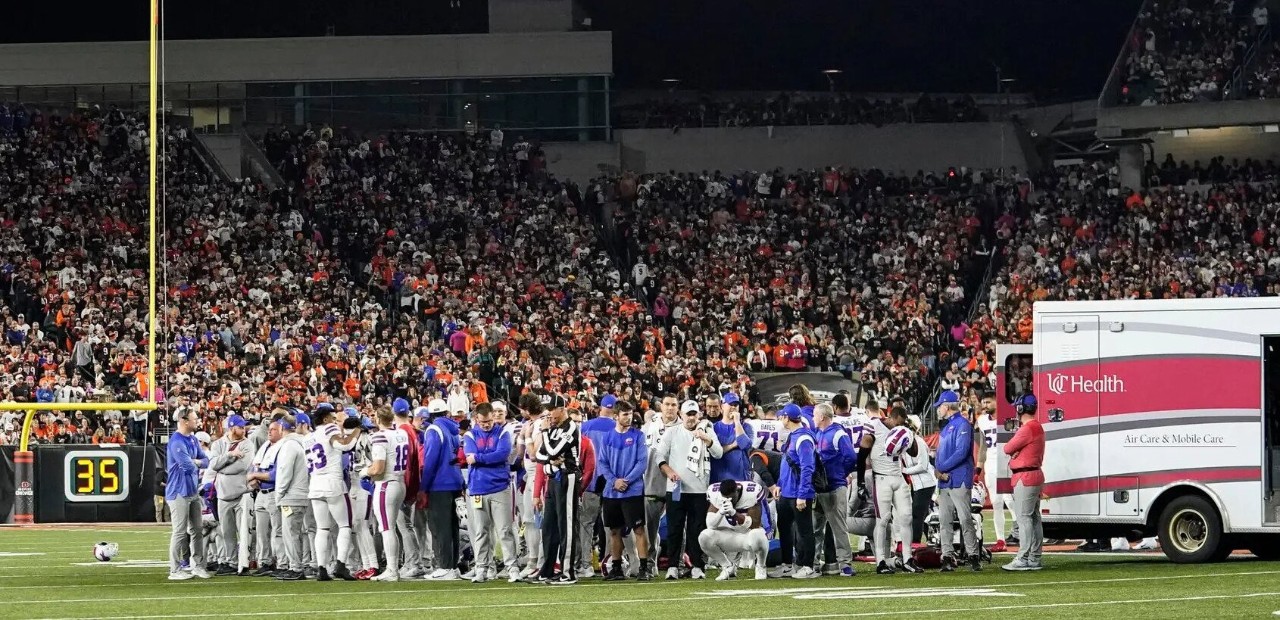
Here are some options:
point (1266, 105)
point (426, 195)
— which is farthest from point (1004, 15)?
point (426, 195)

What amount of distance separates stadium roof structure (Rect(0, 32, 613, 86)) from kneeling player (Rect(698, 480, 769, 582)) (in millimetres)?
27758

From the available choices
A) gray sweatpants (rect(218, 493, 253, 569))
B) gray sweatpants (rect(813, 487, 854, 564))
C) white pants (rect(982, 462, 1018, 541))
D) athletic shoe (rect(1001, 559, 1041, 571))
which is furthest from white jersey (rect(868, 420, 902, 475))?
gray sweatpants (rect(218, 493, 253, 569))

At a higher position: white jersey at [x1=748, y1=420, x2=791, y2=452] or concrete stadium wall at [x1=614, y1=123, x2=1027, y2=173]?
concrete stadium wall at [x1=614, y1=123, x2=1027, y2=173]

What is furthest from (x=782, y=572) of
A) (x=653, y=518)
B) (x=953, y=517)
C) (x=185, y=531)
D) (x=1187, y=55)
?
(x=1187, y=55)

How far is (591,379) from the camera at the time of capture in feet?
103

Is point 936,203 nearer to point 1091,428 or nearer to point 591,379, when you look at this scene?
point 591,379

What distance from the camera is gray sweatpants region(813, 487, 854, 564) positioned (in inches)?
629

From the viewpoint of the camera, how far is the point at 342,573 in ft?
53.4

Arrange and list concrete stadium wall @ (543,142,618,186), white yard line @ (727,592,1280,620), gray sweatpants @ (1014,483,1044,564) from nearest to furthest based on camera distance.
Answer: white yard line @ (727,592,1280,620) → gray sweatpants @ (1014,483,1044,564) → concrete stadium wall @ (543,142,618,186)

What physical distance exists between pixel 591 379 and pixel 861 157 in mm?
14233

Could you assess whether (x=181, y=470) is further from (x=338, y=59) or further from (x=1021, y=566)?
(x=338, y=59)

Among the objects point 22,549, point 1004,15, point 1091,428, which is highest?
point 1004,15

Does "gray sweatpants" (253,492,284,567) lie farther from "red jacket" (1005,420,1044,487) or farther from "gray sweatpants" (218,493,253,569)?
A: "red jacket" (1005,420,1044,487)

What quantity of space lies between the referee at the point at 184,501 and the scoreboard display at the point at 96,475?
20.6 ft
